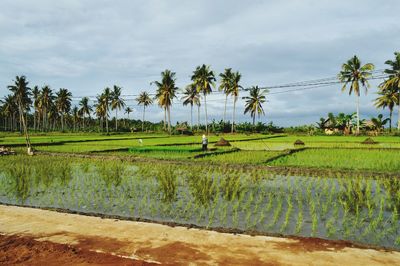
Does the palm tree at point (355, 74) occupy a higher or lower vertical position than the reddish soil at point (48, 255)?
higher

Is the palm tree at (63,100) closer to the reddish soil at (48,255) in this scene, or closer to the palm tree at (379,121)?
the palm tree at (379,121)

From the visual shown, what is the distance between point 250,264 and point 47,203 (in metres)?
5.05

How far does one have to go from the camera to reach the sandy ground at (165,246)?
3.66 metres

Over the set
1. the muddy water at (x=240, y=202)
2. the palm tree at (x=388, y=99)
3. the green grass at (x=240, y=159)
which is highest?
the palm tree at (x=388, y=99)

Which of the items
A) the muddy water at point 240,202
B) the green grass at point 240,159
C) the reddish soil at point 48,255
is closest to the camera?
the reddish soil at point 48,255

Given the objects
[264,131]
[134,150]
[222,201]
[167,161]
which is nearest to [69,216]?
[222,201]

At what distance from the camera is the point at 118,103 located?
199ft

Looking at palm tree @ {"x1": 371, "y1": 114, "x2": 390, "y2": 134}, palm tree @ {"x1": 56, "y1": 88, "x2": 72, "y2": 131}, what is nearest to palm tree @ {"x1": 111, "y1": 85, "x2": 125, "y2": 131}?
palm tree @ {"x1": 56, "y1": 88, "x2": 72, "y2": 131}

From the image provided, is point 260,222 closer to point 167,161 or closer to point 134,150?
point 167,161

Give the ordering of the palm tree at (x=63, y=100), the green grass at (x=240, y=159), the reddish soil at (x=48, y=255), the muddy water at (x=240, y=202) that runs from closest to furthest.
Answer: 1. the reddish soil at (x=48, y=255)
2. the muddy water at (x=240, y=202)
3. the green grass at (x=240, y=159)
4. the palm tree at (x=63, y=100)

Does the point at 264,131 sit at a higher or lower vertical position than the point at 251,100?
lower

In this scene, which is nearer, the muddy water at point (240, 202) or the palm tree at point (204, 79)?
the muddy water at point (240, 202)

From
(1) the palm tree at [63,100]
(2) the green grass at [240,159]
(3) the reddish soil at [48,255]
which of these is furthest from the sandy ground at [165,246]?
(1) the palm tree at [63,100]

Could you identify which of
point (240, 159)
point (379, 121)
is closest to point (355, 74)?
point (379, 121)
